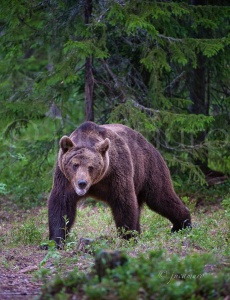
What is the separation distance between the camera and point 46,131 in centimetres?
2000

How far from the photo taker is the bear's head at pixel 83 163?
812 cm

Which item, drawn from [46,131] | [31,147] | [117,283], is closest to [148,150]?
[31,147]

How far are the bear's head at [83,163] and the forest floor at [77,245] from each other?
2.50ft

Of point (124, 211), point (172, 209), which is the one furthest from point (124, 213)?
point (172, 209)

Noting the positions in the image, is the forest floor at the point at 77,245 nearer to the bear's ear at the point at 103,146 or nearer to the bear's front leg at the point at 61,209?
the bear's front leg at the point at 61,209

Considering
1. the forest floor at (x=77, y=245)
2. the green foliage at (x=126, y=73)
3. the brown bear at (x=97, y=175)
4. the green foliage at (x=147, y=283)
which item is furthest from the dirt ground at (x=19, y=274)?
the green foliage at (x=126, y=73)

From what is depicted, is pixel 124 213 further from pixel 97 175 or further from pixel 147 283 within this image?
pixel 147 283

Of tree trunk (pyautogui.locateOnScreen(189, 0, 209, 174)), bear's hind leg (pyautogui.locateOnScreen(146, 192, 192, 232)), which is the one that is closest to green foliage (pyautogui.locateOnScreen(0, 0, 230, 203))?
tree trunk (pyautogui.locateOnScreen(189, 0, 209, 174))

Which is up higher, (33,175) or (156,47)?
(156,47)

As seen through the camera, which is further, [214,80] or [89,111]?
[214,80]

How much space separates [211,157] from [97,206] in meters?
2.42

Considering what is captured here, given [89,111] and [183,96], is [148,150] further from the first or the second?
[183,96]

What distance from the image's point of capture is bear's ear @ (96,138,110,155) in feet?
27.7

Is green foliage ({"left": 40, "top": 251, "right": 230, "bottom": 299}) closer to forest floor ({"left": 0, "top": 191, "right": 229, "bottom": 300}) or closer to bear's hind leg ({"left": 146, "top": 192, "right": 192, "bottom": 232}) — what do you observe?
forest floor ({"left": 0, "top": 191, "right": 229, "bottom": 300})
